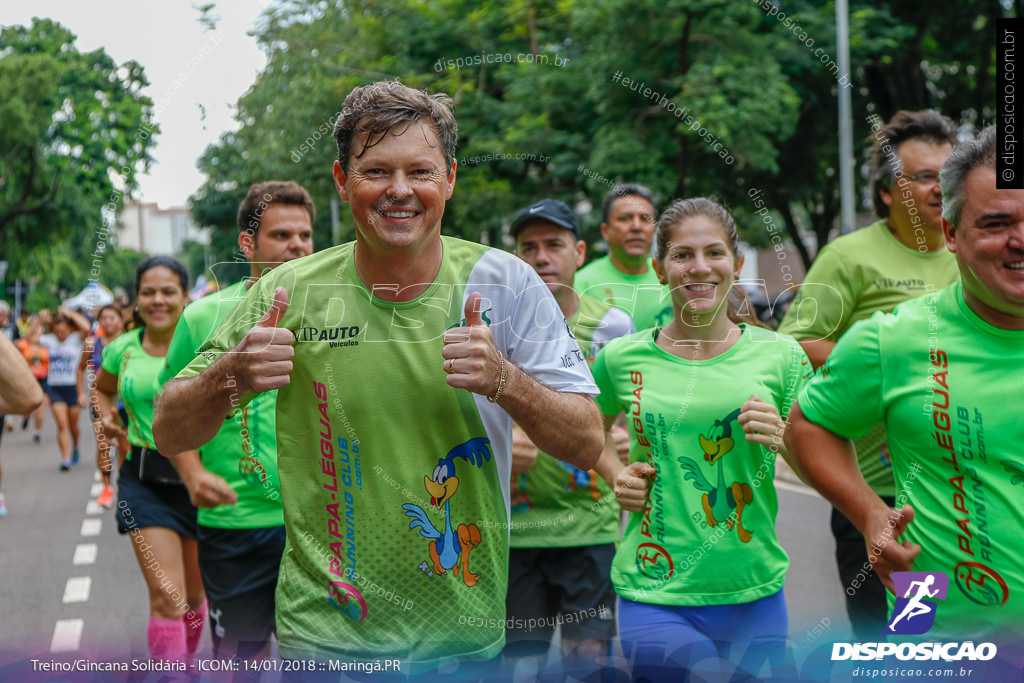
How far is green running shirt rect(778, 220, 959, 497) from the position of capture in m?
4.02

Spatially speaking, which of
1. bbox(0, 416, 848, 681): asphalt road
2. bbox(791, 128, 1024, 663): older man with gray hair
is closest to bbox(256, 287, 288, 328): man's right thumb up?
bbox(791, 128, 1024, 663): older man with gray hair

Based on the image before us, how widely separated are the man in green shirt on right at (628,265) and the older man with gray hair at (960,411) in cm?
247

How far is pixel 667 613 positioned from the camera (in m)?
3.11

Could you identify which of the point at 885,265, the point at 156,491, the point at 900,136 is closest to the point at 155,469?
the point at 156,491

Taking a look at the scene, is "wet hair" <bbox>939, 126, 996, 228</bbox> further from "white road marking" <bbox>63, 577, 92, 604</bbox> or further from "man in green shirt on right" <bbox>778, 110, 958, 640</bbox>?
"white road marking" <bbox>63, 577, 92, 604</bbox>

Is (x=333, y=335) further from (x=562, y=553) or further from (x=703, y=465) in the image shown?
(x=562, y=553)

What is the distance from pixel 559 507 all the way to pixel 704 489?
1.09m

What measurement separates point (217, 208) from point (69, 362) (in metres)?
8.92

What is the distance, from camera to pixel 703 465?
3188mm

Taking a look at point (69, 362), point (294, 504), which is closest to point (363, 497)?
point (294, 504)

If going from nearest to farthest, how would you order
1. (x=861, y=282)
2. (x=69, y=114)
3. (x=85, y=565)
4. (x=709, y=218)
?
(x=709, y=218) → (x=69, y=114) → (x=861, y=282) → (x=85, y=565)

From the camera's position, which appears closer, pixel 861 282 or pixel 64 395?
pixel 861 282

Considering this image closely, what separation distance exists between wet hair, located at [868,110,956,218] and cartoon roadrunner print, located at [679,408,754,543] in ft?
4.89

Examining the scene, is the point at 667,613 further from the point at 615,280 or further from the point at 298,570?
the point at 615,280
